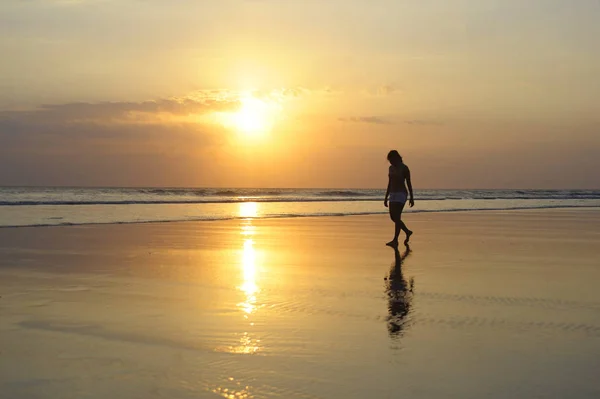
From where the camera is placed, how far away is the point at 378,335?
225 inches

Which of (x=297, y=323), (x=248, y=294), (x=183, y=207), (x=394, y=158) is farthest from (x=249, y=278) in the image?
(x=183, y=207)

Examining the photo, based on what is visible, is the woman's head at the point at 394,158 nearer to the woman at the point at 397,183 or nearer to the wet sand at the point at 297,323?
the woman at the point at 397,183

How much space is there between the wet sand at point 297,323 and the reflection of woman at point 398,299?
0.02 meters

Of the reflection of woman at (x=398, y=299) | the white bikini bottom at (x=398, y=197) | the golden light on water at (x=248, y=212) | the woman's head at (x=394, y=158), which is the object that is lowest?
the reflection of woman at (x=398, y=299)

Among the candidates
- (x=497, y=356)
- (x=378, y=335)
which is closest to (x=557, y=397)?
(x=497, y=356)

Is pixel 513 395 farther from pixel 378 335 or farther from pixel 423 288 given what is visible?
pixel 423 288

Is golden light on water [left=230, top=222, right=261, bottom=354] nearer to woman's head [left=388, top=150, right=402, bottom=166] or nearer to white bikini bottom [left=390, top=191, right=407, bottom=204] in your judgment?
white bikini bottom [left=390, top=191, right=407, bottom=204]

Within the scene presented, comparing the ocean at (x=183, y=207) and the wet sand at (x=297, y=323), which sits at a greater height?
the ocean at (x=183, y=207)

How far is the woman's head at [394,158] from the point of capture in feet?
47.3

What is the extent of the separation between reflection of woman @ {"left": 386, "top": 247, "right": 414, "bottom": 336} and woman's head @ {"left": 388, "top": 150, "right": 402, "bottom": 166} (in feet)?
14.3

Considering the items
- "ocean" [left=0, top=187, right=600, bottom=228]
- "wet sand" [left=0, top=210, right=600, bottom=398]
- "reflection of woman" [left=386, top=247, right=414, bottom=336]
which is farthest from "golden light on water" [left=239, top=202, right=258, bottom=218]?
"reflection of woman" [left=386, top=247, right=414, bottom=336]

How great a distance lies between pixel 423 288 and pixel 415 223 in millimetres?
13146

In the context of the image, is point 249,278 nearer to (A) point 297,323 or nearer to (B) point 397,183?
(A) point 297,323

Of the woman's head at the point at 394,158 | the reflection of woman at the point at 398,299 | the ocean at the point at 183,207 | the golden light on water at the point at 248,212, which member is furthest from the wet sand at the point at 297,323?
the golden light on water at the point at 248,212
